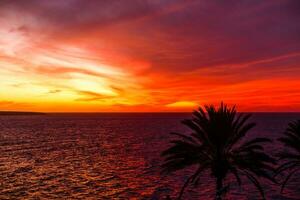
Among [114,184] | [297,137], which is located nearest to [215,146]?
[297,137]

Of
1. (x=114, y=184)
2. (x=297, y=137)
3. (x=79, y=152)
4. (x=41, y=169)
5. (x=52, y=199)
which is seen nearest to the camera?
(x=297, y=137)

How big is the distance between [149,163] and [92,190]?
2329 cm

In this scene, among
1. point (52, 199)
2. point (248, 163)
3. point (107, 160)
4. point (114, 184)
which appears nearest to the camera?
point (248, 163)

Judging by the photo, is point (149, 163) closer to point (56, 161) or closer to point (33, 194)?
point (56, 161)

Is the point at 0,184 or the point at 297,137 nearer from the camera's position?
the point at 297,137

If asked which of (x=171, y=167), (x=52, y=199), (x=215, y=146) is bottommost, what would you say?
(x=52, y=199)

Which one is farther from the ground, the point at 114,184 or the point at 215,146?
the point at 215,146

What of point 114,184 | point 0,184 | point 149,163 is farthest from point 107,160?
point 0,184

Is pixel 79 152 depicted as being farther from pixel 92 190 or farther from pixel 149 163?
pixel 92 190

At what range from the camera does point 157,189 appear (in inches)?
1756

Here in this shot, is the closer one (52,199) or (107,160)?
(52,199)

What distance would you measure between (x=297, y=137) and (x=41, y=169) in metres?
47.6

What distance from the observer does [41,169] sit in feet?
193

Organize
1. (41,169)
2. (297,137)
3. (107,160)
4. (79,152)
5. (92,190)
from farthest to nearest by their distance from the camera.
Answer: (79,152) < (107,160) < (41,169) < (92,190) < (297,137)
